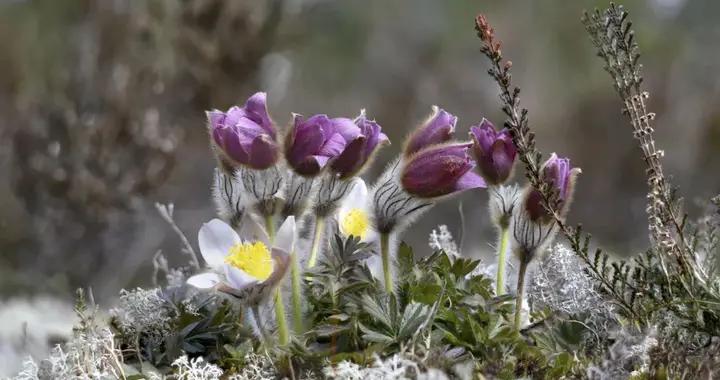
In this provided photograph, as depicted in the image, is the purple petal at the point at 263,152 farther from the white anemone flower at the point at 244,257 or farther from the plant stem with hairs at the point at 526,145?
the plant stem with hairs at the point at 526,145

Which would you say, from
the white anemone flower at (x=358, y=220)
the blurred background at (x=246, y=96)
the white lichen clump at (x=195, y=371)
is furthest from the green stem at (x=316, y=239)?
the blurred background at (x=246, y=96)

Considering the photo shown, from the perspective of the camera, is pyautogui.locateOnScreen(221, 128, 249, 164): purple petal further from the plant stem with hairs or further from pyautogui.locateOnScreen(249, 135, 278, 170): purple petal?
the plant stem with hairs

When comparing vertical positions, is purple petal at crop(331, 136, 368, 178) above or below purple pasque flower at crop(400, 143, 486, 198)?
above

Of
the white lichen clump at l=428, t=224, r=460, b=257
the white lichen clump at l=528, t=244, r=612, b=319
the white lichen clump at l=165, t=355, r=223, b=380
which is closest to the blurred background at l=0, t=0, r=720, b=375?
the white lichen clump at l=428, t=224, r=460, b=257

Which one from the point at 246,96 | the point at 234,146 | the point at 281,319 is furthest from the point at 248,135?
the point at 246,96

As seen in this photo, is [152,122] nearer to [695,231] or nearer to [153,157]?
[153,157]

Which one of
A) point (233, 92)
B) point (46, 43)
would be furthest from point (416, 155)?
point (46, 43)
